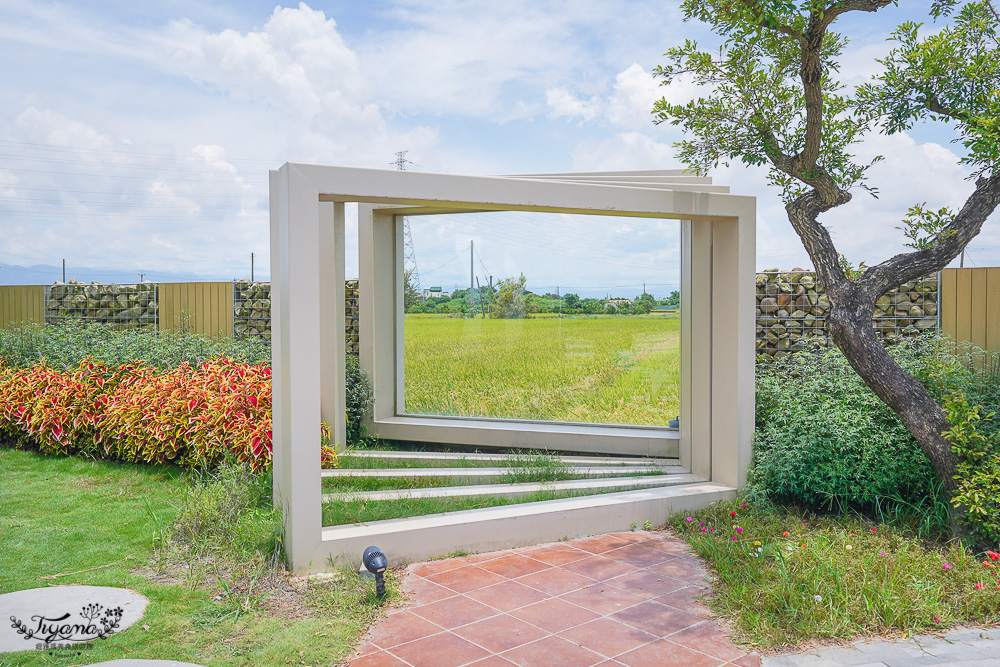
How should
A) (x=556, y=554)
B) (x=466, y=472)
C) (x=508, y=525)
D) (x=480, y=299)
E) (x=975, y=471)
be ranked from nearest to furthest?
(x=975, y=471)
(x=556, y=554)
(x=508, y=525)
(x=466, y=472)
(x=480, y=299)

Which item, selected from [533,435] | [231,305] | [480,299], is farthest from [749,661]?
[231,305]

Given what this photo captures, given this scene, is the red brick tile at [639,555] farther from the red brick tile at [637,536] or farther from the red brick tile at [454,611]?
the red brick tile at [454,611]

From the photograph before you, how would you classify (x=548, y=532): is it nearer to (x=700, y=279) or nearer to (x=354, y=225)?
(x=700, y=279)

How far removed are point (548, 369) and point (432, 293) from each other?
149cm

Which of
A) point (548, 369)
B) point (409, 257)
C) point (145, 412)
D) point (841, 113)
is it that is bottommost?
point (145, 412)

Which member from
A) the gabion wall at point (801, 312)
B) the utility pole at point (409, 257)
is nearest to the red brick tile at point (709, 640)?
the utility pole at point (409, 257)

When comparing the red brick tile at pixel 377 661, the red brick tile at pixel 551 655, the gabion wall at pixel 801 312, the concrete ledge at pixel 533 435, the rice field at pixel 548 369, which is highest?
the gabion wall at pixel 801 312

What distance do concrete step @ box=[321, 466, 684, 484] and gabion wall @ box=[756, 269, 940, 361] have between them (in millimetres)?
2969

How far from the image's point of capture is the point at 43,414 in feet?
25.6

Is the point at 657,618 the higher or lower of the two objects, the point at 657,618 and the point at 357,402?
the lower

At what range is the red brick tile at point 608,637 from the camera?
339 cm

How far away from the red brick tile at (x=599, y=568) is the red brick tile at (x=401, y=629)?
1.18 meters

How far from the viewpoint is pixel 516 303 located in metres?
6.88

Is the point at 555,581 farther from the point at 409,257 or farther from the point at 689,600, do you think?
the point at 409,257
